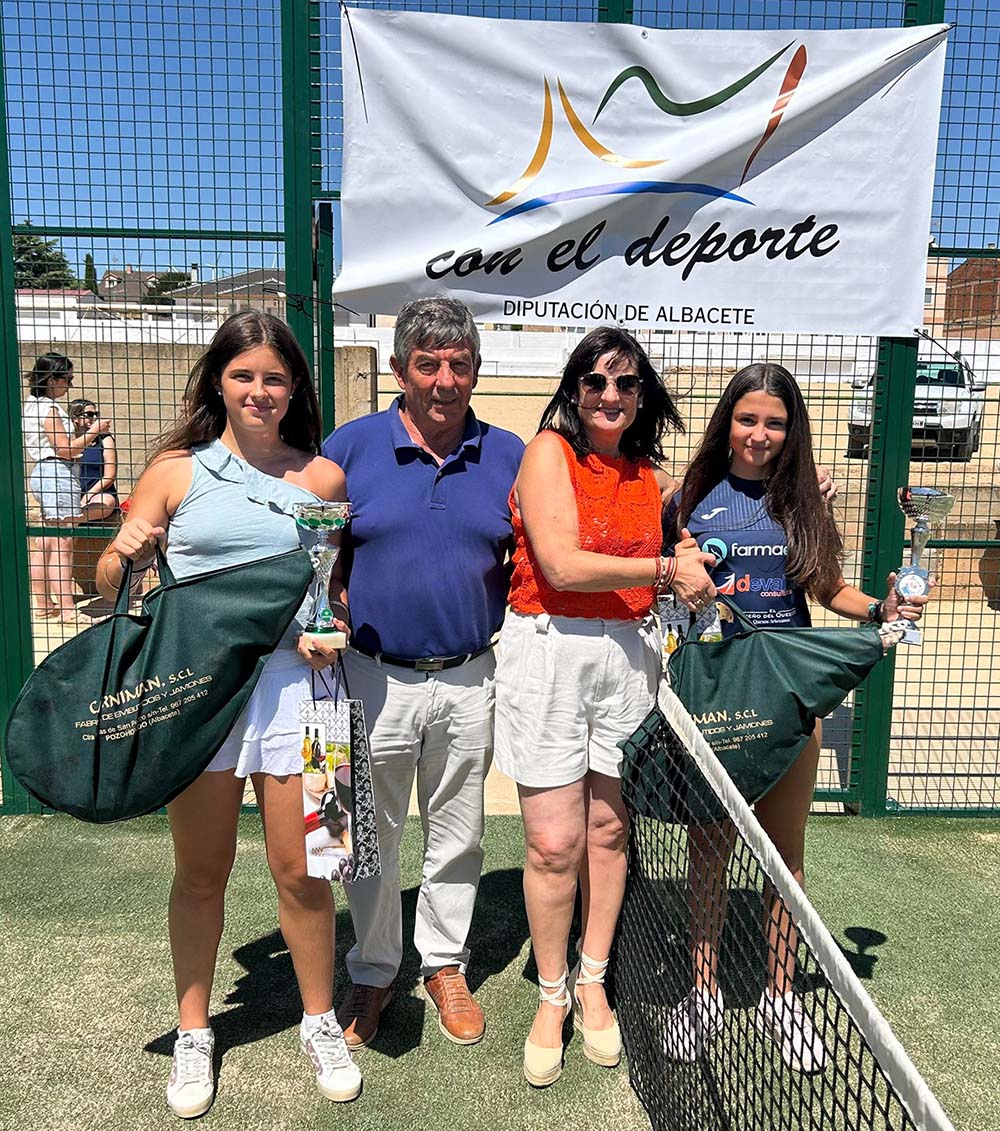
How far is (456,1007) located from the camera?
9.42 ft

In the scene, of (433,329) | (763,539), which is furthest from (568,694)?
(433,329)

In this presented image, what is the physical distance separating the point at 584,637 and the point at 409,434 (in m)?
0.73

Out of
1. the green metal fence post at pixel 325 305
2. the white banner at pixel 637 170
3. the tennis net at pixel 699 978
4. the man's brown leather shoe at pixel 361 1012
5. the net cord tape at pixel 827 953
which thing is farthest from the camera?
the green metal fence post at pixel 325 305

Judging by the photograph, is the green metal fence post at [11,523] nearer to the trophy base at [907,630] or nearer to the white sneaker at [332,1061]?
the white sneaker at [332,1061]

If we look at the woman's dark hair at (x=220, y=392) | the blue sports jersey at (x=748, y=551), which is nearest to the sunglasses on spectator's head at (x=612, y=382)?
the blue sports jersey at (x=748, y=551)

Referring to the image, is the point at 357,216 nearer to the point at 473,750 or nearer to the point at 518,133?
the point at 518,133

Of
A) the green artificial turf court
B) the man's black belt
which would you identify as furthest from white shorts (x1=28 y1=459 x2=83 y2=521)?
the man's black belt

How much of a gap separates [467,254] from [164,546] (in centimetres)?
194

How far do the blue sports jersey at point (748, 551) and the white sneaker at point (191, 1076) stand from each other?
5.88 ft

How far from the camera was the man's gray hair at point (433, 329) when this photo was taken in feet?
8.42

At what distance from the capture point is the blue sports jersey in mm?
2666

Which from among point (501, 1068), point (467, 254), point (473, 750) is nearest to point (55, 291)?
point (467, 254)

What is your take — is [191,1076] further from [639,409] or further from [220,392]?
[639,409]

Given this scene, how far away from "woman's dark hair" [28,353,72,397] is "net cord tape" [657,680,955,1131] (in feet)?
9.92
